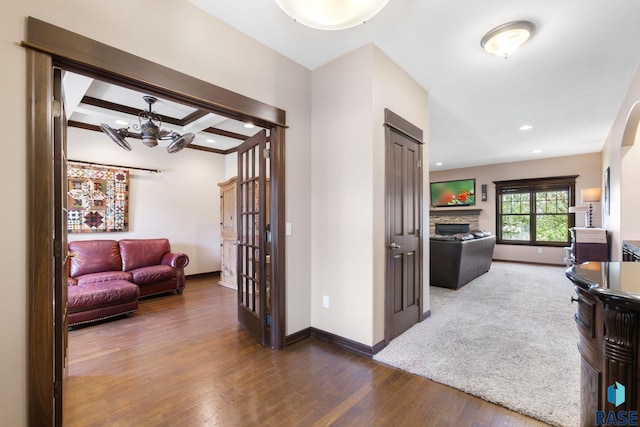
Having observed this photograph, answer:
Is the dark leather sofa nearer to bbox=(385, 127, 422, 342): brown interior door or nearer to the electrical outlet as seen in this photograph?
bbox=(385, 127, 422, 342): brown interior door

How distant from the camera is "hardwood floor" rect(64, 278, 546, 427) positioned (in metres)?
1.73

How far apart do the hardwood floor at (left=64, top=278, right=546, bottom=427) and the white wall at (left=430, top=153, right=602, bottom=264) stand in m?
7.24

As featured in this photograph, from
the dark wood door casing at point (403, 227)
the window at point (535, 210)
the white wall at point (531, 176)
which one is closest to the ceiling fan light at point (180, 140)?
the dark wood door casing at point (403, 227)

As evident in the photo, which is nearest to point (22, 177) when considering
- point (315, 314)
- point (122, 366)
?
point (122, 366)

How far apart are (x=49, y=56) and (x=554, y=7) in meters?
3.37

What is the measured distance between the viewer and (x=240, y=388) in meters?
2.04

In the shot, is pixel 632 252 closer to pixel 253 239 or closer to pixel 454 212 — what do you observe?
pixel 253 239

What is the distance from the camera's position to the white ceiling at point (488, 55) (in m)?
2.16

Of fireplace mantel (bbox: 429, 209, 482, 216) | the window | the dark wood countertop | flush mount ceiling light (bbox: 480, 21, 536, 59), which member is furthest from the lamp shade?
the dark wood countertop

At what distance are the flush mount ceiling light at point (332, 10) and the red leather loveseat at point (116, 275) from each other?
3.47 meters

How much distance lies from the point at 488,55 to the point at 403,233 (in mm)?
1954

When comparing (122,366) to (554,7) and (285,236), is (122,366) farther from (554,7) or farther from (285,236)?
(554,7)

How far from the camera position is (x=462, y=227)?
335 inches

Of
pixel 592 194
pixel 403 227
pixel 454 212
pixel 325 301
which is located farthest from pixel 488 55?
pixel 454 212
